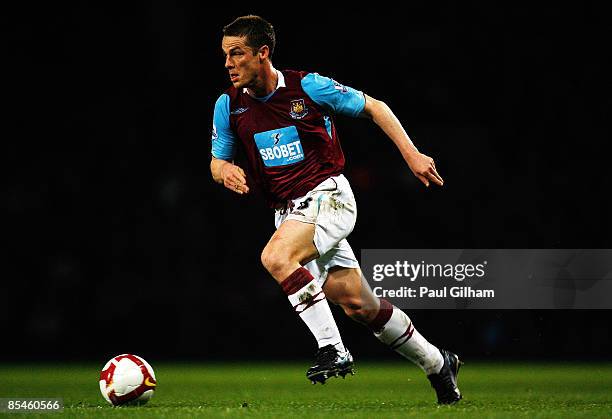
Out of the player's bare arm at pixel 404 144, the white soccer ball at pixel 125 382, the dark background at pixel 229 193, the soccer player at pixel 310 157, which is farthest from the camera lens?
the dark background at pixel 229 193

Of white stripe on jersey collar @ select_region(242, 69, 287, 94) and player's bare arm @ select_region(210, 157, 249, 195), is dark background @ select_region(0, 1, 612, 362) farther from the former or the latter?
player's bare arm @ select_region(210, 157, 249, 195)

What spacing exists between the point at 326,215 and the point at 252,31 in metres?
1.09

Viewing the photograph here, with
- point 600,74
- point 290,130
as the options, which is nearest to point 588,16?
point 600,74

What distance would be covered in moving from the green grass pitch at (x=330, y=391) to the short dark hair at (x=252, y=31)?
6.45 feet

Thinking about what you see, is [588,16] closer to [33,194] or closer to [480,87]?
[480,87]

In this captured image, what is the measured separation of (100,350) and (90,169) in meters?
2.58

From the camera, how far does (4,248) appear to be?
42.6 feet

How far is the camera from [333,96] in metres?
5.58

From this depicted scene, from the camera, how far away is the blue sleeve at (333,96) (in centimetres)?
555

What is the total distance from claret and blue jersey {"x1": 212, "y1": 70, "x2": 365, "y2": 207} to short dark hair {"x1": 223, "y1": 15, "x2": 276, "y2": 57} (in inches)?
9.7

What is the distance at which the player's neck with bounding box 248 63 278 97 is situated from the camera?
5613 mm

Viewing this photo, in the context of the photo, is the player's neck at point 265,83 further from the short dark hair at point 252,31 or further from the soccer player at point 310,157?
the short dark hair at point 252,31

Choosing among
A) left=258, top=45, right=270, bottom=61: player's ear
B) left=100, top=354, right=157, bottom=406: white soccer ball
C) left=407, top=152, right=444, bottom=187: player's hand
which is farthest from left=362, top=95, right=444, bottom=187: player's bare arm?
left=100, top=354, right=157, bottom=406: white soccer ball

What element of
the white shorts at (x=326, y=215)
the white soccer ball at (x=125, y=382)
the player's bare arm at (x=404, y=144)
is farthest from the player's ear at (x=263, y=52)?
the white soccer ball at (x=125, y=382)
